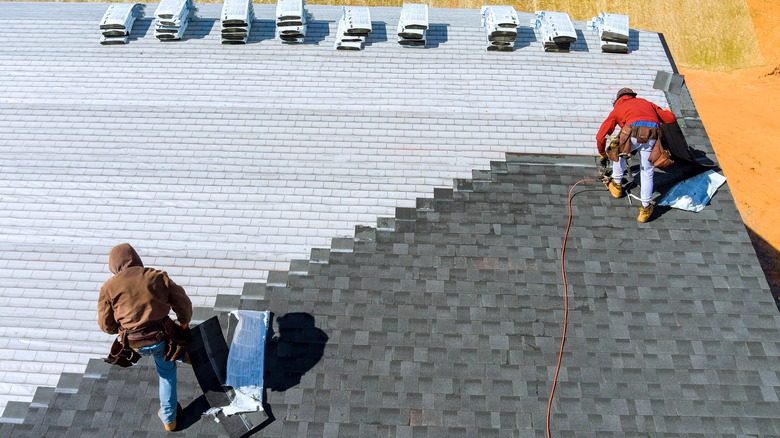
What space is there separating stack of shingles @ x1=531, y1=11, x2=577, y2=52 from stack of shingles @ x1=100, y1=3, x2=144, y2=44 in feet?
33.9

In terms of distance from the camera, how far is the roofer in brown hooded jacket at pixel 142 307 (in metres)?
7.17

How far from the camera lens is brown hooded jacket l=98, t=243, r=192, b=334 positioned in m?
7.16

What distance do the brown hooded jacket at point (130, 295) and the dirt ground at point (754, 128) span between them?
59.0 ft

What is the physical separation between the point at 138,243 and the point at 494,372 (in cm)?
665

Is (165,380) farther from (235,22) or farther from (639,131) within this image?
(235,22)

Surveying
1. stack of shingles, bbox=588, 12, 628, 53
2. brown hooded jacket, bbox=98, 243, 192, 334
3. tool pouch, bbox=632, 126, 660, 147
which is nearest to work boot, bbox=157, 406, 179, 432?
brown hooded jacket, bbox=98, 243, 192, 334

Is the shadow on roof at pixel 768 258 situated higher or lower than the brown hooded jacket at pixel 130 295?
lower

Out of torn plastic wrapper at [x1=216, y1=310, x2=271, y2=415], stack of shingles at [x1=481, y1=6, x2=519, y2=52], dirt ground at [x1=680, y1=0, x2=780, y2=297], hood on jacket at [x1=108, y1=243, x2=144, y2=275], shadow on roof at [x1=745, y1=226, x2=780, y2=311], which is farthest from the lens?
dirt ground at [x1=680, y1=0, x2=780, y2=297]

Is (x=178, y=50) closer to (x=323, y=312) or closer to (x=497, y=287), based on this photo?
(x=323, y=312)

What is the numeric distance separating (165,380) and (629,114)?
27.8 ft

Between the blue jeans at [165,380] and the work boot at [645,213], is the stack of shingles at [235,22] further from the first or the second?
the work boot at [645,213]

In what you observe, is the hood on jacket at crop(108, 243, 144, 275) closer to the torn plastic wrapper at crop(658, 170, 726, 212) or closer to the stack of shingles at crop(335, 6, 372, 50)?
the stack of shingles at crop(335, 6, 372, 50)


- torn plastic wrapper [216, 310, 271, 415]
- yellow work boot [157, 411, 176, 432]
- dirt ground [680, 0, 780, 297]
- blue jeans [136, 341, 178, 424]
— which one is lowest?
dirt ground [680, 0, 780, 297]

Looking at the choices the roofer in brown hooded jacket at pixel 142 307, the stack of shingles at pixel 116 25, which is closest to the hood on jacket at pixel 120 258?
the roofer in brown hooded jacket at pixel 142 307
